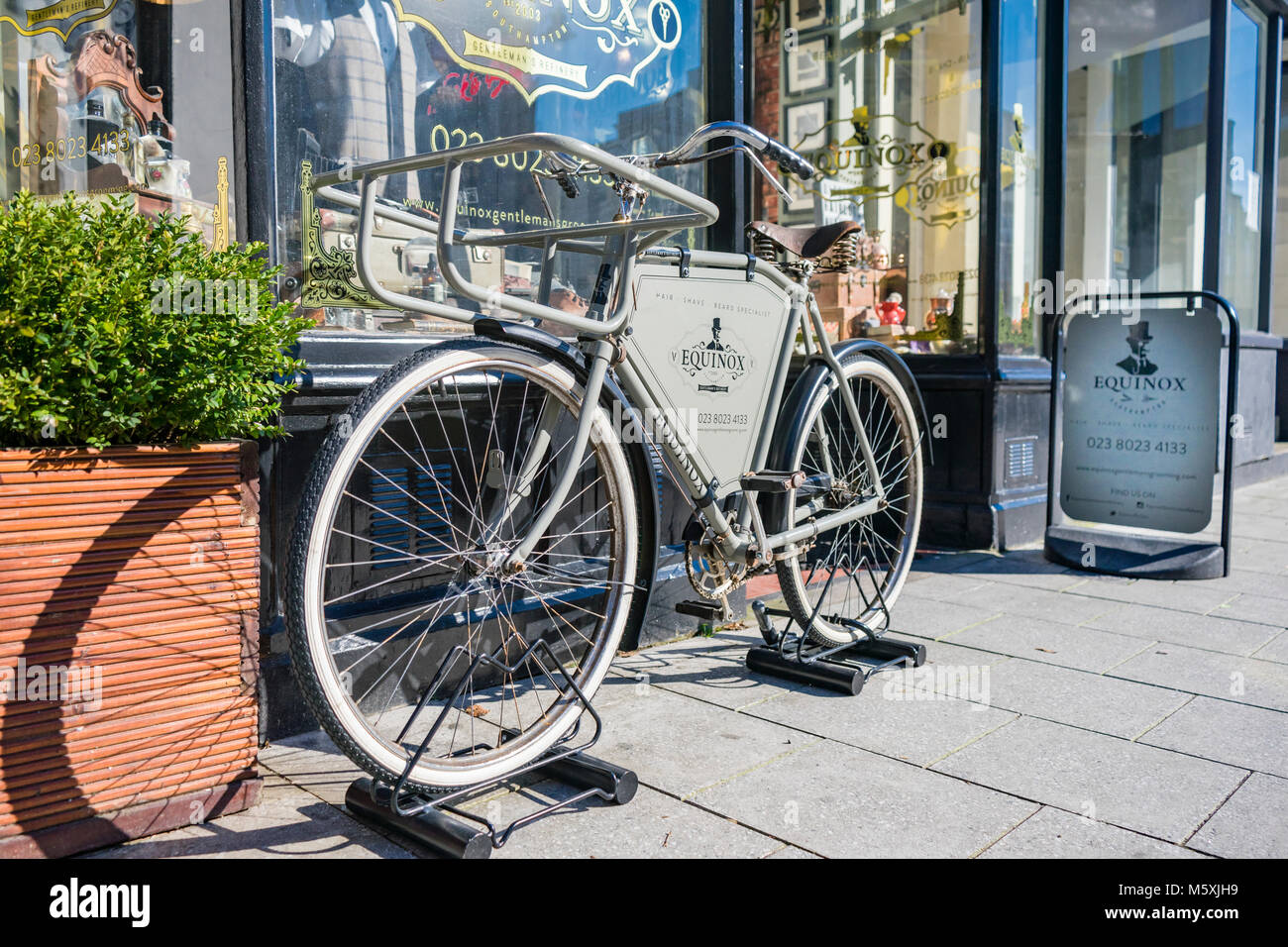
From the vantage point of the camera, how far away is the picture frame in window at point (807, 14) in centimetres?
745

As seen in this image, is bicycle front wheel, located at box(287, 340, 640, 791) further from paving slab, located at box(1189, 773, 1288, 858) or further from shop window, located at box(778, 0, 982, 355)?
shop window, located at box(778, 0, 982, 355)

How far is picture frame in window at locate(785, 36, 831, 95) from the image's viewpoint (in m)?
7.47

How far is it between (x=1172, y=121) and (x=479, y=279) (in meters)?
8.60

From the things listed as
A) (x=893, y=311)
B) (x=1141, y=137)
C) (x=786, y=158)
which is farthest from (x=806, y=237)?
(x=1141, y=137)

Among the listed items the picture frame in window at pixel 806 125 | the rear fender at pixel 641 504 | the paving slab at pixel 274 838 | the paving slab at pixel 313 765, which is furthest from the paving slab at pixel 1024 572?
the paving slab at pixel 274 838

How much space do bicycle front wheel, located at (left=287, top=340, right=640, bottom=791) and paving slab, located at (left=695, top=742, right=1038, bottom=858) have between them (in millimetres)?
568

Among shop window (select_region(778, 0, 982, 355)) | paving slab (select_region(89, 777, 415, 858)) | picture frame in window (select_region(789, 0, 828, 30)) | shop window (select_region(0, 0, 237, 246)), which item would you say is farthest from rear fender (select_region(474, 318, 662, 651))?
picture frame in window (select_region(789, 0, 828, 30))

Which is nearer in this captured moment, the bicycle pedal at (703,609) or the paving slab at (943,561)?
the bicycle pedal at (703,609)

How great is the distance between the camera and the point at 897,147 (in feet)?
24.2

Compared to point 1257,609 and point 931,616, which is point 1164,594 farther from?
point 931,616

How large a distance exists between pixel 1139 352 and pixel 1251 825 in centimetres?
378

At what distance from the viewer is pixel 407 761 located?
8.22ft

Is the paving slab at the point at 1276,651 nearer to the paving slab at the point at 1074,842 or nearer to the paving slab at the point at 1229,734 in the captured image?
the paving slab at the point at 1229,734
